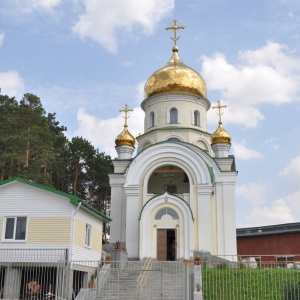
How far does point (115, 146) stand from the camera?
28875 millimetres

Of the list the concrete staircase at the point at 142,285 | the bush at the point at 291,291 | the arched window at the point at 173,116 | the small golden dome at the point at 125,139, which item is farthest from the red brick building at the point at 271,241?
the bush at the point at 291,291

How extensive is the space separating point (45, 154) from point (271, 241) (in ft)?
50.7

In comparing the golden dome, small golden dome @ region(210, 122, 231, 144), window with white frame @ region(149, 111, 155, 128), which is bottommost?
small golden dome @ region(210, 122, 231, 144)

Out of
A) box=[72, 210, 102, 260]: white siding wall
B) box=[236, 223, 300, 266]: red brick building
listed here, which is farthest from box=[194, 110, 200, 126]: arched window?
box=[72, 210, 102, 260]: white siding wall

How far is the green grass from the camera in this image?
15.0m

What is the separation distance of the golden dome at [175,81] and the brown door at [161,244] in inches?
375

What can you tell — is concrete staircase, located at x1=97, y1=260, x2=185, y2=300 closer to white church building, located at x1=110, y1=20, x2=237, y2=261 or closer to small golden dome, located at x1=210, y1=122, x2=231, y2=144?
white church building, located at x1=110, y1=20, x2=237, y2=261

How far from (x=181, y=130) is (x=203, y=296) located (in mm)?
14751

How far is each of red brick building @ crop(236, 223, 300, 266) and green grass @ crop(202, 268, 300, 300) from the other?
9339 millimetres

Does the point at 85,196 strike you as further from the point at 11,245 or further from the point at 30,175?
the point at 11,245

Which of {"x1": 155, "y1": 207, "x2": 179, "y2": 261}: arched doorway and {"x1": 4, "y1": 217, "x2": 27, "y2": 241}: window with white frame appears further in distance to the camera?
{"x1": 155, "y1": 207, "x2": 179, "y2": 261}: arched doorway

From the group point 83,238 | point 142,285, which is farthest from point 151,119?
point 142,285

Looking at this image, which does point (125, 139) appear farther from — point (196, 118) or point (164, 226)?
point (164, 226)

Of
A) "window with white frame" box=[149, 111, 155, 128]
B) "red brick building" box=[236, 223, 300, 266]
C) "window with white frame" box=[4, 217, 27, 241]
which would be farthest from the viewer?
"window with white frame" box=[149, 111, 155, 128]
